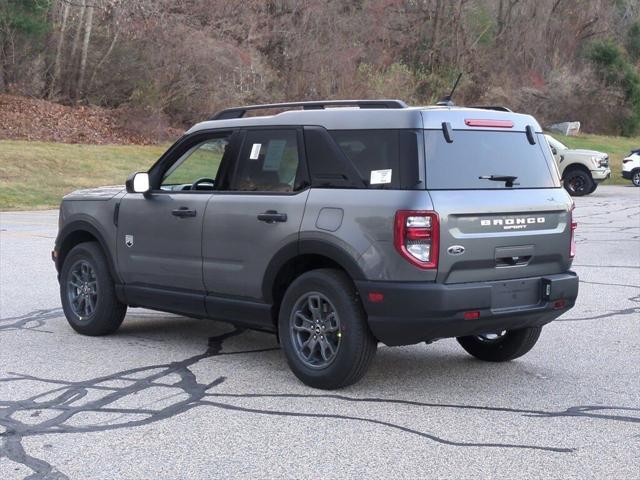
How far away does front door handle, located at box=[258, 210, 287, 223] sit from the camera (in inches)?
279

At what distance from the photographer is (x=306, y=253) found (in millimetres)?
6941

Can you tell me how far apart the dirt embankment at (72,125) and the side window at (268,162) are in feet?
78.7

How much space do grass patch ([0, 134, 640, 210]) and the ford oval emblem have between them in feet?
61.4

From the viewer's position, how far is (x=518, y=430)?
19.4ft

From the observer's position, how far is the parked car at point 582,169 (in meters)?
29.9

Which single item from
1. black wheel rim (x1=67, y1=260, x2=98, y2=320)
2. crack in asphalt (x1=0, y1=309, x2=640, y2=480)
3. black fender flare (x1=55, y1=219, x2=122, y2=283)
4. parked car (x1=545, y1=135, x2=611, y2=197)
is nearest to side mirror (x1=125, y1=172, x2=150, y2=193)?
black fender flare (x1=55, y1=219, x2=122, y2=283)

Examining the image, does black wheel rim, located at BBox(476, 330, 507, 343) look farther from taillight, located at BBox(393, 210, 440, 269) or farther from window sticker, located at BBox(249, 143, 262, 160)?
window sticker, located at BBox(249, 143, 262, 160)

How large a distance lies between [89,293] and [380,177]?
132 inches

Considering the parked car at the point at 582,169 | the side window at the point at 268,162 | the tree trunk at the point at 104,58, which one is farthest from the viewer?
the tree trunk at the point at 104,58

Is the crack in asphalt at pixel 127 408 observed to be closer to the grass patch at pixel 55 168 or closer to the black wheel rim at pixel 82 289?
the black wheel rim at pixel 82 289

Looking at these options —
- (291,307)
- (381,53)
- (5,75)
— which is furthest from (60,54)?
(291,307)

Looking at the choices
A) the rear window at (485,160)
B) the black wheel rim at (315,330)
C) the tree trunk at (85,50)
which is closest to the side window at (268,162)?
the black wheel rim at (315,330)

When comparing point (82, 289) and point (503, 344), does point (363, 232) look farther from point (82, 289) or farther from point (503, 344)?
point (82, 289)

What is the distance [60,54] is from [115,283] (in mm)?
26462
